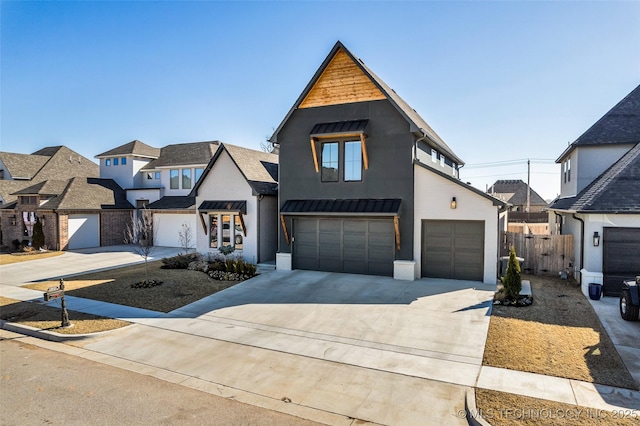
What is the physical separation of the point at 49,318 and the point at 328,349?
8.51 m

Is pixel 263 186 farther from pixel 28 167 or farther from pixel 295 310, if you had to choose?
pixel 28 167

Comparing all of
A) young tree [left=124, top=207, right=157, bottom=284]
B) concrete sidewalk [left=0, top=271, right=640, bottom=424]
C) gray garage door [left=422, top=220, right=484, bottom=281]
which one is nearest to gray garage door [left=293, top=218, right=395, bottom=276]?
gray garage door [left=422, top=220, right=484, bottom=281]

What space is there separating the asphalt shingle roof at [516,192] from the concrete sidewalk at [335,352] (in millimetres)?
45382

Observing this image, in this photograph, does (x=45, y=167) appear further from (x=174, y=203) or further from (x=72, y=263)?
(x=72, y=263)

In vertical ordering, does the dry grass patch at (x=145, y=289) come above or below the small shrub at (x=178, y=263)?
below

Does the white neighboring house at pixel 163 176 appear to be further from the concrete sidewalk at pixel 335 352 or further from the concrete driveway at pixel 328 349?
the concrete driveway at pixel 328 349

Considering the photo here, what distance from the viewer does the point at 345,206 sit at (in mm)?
15547

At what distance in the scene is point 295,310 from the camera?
11062 millimetres

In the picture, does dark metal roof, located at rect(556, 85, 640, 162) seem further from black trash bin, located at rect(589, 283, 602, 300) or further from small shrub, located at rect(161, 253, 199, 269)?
small shrub, located at rect(161, 253, 199, 269)

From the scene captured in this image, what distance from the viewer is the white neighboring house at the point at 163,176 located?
2669 centimetres

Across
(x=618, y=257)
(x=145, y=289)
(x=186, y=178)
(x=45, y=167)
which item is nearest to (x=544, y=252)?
(x=618, y=257)

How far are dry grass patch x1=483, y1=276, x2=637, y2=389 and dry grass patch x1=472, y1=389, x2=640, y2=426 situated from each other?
3.92 feet

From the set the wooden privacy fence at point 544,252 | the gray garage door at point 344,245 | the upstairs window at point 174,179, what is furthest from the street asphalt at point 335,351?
the upstairs window at point 174,179

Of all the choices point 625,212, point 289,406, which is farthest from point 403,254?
point 289,406
